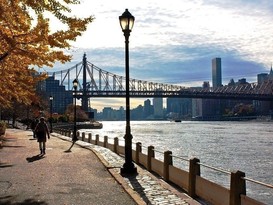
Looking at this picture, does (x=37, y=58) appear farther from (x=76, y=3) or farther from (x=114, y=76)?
(x=114, y=76)

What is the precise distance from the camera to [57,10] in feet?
39.7

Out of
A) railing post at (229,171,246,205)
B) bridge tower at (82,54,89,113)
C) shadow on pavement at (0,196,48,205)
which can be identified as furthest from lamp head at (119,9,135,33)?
bridge tower at (82,54,89,113)

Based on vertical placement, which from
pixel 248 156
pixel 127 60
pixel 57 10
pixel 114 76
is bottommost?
pixel 248 156

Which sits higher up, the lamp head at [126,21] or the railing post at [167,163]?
the lamp head at [126,21]

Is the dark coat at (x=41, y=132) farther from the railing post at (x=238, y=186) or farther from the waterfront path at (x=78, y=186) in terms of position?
the railing post at (x=238, y=186)

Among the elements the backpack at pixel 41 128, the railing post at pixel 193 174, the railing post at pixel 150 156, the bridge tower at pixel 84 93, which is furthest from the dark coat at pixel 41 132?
the bridge tower at pixel 84 93

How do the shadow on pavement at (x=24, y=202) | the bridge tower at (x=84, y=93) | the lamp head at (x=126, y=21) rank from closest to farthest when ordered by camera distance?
→ 1. the shadow on pavement at (x=24, y=202)
2. the lamp head at (x=126, y=21)
3. the bridge tower at (x=84, y=93)

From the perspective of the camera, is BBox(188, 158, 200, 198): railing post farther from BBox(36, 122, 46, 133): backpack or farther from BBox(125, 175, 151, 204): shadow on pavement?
BBox(36, 122, 46, 133): backpack

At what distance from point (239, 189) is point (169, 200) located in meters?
1.75

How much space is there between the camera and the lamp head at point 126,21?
1387 cm

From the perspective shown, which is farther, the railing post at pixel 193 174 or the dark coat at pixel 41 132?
the dark coat at pixel 41 132

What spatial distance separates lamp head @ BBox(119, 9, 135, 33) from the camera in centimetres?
1387

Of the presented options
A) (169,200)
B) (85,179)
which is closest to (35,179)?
(85,179)

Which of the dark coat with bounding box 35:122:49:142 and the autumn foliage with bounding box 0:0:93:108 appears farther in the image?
the dark coat with bounding box 35:122:49:142
